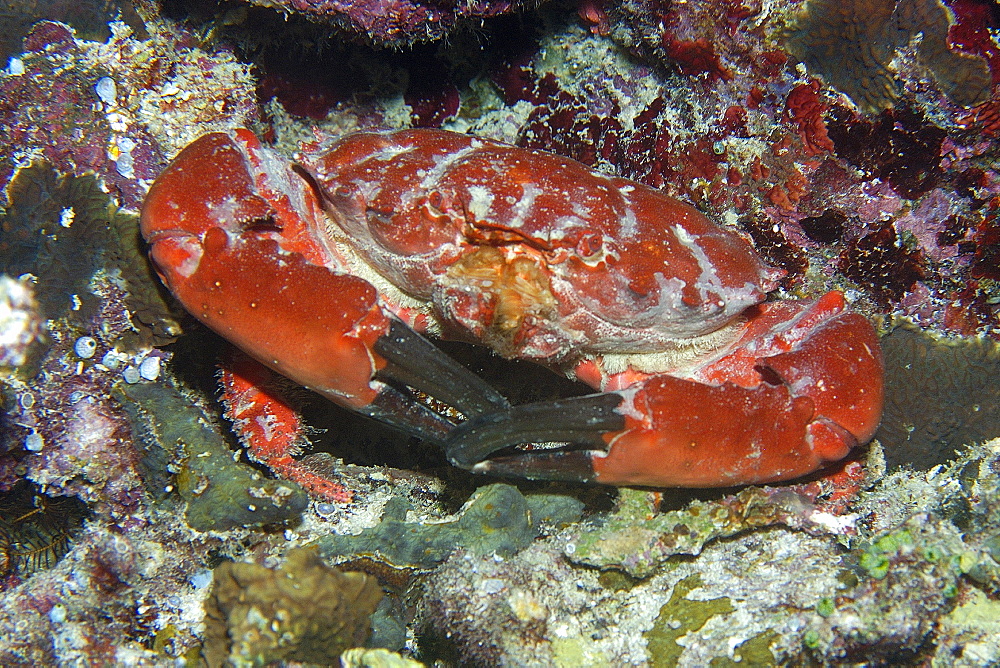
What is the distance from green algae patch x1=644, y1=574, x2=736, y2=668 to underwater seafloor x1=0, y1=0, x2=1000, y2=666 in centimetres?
1

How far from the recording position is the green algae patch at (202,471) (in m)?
2.88

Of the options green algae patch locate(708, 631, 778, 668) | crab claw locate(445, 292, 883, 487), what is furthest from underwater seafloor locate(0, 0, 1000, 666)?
crab claw locate(445, 292, 883, 487)

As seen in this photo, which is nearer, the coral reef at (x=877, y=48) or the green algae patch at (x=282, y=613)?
the green algae patch at (x=282, y=613)

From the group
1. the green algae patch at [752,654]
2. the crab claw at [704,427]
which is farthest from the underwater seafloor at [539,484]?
the crab claw at [704,427]

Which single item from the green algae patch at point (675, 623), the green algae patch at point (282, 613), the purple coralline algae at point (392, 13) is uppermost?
the purple coralline algae at point (392, 13)

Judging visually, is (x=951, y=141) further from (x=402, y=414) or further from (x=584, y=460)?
(x=402, y=414)

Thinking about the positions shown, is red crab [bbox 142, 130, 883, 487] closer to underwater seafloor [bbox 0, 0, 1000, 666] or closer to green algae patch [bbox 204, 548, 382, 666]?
underwater seafloor [bbox 0, 0, 1000, 666]

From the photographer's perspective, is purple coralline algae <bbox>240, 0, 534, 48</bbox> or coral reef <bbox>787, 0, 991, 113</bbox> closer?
coral reef <bbox>787, 0, 991, 113</bbox>

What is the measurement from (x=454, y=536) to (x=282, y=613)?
2.87ft

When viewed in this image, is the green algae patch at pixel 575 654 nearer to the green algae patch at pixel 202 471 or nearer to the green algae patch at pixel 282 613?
the green algae patch at pixel 282 613

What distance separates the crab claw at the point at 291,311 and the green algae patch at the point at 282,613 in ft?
2.28

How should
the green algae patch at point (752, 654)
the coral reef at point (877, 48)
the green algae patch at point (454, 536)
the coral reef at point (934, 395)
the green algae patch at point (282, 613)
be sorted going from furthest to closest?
the coral reef at point (934, 395) < the green algae patch at point (454, 536) < the coral reef at point (877, 48) < the green algae patch at point (752, 654) < the green algae patch at point (282, 613)

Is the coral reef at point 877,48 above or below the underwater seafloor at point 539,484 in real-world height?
above

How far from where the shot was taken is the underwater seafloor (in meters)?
2.47
